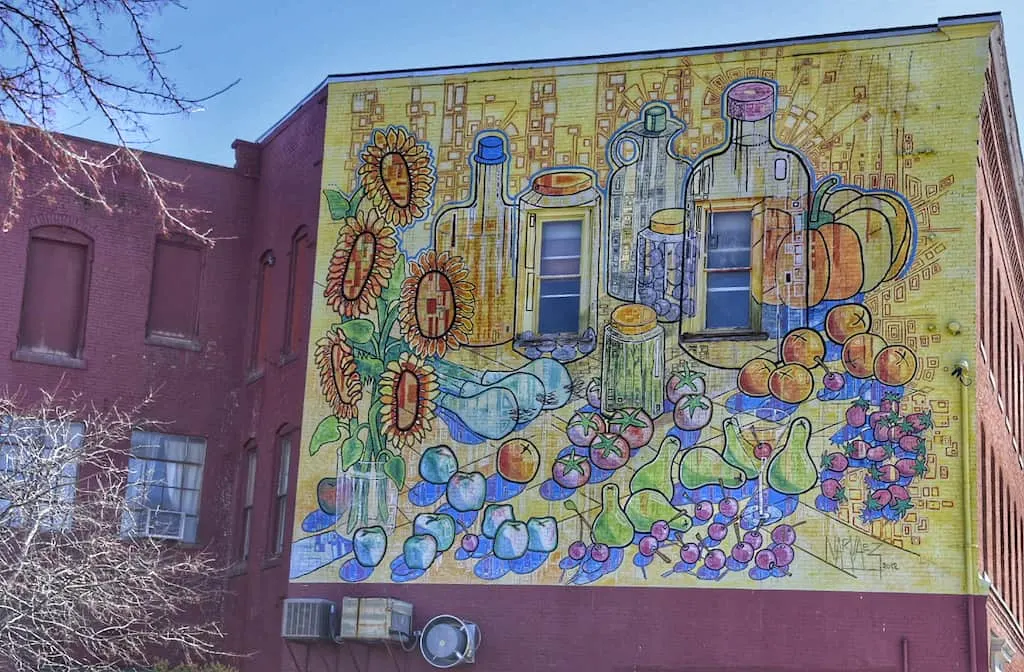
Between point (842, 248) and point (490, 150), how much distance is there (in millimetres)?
5500

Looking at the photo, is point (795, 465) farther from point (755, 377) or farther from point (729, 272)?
point (729, 272)

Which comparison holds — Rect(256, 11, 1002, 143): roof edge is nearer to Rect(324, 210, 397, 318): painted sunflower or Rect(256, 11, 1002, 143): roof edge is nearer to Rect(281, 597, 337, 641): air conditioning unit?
Rect(324, 210, 397, 318): painted sunflower

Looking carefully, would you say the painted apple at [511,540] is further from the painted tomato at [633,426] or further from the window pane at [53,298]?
the window pane at [53,298]

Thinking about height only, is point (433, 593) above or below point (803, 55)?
below

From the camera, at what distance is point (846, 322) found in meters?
21.4

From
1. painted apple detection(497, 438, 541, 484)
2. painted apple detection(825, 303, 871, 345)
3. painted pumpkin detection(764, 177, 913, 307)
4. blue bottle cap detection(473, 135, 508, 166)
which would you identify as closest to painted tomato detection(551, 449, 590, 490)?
painted apple detection(497, 438, 541, 484)

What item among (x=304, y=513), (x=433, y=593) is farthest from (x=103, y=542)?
(x=433, y=593)

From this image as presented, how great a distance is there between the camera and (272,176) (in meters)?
27.5

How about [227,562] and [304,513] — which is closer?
[304,513]

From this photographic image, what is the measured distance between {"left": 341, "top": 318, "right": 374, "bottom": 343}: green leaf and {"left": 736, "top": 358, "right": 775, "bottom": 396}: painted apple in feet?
18.7

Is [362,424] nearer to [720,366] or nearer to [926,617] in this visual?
[720,366]

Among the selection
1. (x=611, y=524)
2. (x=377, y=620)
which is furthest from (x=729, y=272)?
(x=377, y=620)

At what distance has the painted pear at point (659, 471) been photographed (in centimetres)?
2167

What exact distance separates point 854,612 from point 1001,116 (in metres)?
8.00
